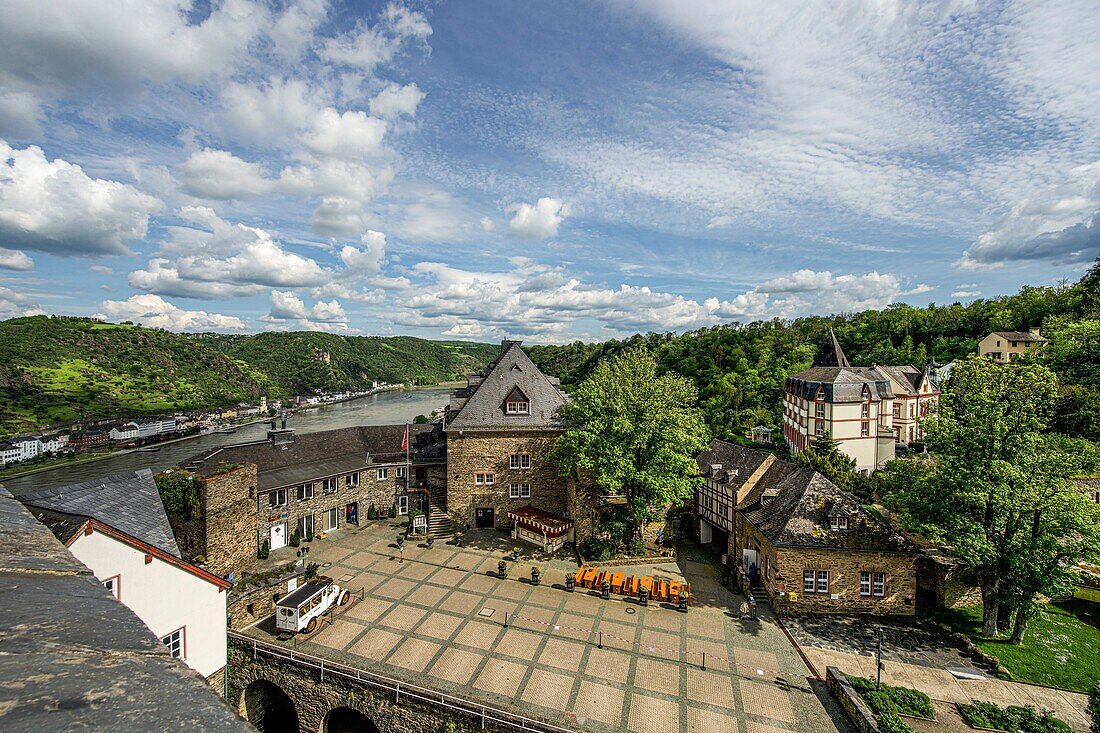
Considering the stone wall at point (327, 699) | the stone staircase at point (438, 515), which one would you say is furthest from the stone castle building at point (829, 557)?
the stone staircase at point (438, 515)

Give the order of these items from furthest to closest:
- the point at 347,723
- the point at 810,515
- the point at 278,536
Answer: the point at 278,536, the point at 810,515, the point at 347,723

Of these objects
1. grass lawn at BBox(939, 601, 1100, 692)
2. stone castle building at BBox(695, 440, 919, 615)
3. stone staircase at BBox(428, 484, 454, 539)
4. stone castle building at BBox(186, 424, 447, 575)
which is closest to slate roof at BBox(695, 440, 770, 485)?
stone castle building at BBox(695, 440, 919, 615)

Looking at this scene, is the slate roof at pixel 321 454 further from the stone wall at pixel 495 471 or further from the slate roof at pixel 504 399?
the slate roof at pixel 504 399

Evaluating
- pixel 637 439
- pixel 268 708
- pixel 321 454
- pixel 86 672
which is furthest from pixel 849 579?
pixel 321 454

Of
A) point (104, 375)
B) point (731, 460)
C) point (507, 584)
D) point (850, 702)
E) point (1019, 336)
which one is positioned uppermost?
point (1019, 336)

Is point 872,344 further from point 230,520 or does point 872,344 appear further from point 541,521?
point 230,520

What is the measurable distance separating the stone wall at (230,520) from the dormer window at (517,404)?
576 inches

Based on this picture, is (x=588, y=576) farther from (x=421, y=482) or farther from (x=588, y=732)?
(x=421, y=482)

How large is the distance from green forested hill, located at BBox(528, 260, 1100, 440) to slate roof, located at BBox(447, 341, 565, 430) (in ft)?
97.9

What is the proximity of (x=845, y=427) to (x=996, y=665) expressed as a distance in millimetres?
Result: 25109

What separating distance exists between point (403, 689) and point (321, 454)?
2050 cm

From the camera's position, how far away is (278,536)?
93.5 feet

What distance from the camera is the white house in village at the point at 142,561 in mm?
13258

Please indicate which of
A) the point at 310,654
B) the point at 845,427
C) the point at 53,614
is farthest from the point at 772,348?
the point at 53,614
